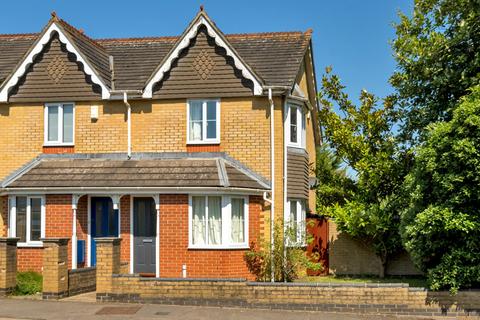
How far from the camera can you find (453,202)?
14.3 metres

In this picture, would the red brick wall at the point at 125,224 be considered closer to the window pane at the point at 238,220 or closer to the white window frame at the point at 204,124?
the white window frame at the point at 204,124

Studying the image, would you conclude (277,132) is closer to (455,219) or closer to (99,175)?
(99,175)

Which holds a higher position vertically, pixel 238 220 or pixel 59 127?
pixel 59 127

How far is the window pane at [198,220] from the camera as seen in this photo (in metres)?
18.9

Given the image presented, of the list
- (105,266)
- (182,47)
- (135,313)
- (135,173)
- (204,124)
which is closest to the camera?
(135,313)

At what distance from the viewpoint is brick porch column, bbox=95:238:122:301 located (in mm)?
15141

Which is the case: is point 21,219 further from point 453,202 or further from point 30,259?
point 453,202

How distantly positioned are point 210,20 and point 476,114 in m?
9.00

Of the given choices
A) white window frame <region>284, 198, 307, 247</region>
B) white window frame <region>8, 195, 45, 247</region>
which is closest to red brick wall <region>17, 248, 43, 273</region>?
white window frame <region>8, 195, 45, 247</region>

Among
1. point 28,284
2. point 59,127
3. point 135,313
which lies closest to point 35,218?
point 59,127

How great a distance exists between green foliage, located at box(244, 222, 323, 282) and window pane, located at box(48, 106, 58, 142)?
7328mm

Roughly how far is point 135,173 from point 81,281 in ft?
12.8

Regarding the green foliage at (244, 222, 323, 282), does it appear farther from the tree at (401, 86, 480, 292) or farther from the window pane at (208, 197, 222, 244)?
the tree at (401, 86, 480, 292)

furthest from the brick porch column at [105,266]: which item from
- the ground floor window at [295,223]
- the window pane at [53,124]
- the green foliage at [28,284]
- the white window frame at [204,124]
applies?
the window pane at [53,124]
